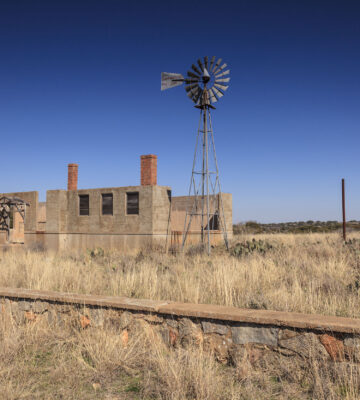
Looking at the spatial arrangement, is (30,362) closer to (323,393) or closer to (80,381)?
(80,381)

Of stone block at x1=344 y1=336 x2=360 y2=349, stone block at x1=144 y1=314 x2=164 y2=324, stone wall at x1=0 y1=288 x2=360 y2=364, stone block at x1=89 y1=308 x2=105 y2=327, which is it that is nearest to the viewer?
stone block at x1=344 y1=336 x2=360 y2=349

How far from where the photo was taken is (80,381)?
4434 millimetres

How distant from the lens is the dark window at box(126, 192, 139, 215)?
19.6m

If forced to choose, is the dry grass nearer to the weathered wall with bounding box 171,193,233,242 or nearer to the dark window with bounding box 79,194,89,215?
the weathered wall with bounding box 171,193,233,242

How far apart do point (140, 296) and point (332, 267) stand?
14.8 ft

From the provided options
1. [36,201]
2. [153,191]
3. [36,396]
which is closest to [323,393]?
[36,396]

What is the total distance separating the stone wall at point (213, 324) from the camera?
4266 mm

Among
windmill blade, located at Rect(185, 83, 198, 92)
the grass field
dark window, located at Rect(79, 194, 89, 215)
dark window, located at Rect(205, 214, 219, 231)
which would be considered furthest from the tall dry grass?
dark window, located at Rect(205, 214, 219, 231)

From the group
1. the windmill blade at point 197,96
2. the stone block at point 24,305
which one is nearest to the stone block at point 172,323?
the stone block at point 24,305

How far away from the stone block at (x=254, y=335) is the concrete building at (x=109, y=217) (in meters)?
14.3

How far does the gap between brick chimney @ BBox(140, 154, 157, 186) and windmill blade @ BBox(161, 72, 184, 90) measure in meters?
3.27

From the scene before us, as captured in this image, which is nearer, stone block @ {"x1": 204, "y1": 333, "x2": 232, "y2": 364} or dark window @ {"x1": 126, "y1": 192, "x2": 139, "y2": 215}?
stone block @ {"x1": 204, "y1": 333, "x2": 232, "y2": 364}

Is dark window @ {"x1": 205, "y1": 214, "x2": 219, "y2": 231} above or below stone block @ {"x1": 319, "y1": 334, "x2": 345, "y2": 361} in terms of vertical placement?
above

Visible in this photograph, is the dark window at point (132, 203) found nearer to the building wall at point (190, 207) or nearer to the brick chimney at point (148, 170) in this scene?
the brick chimney at point (148, 170)
